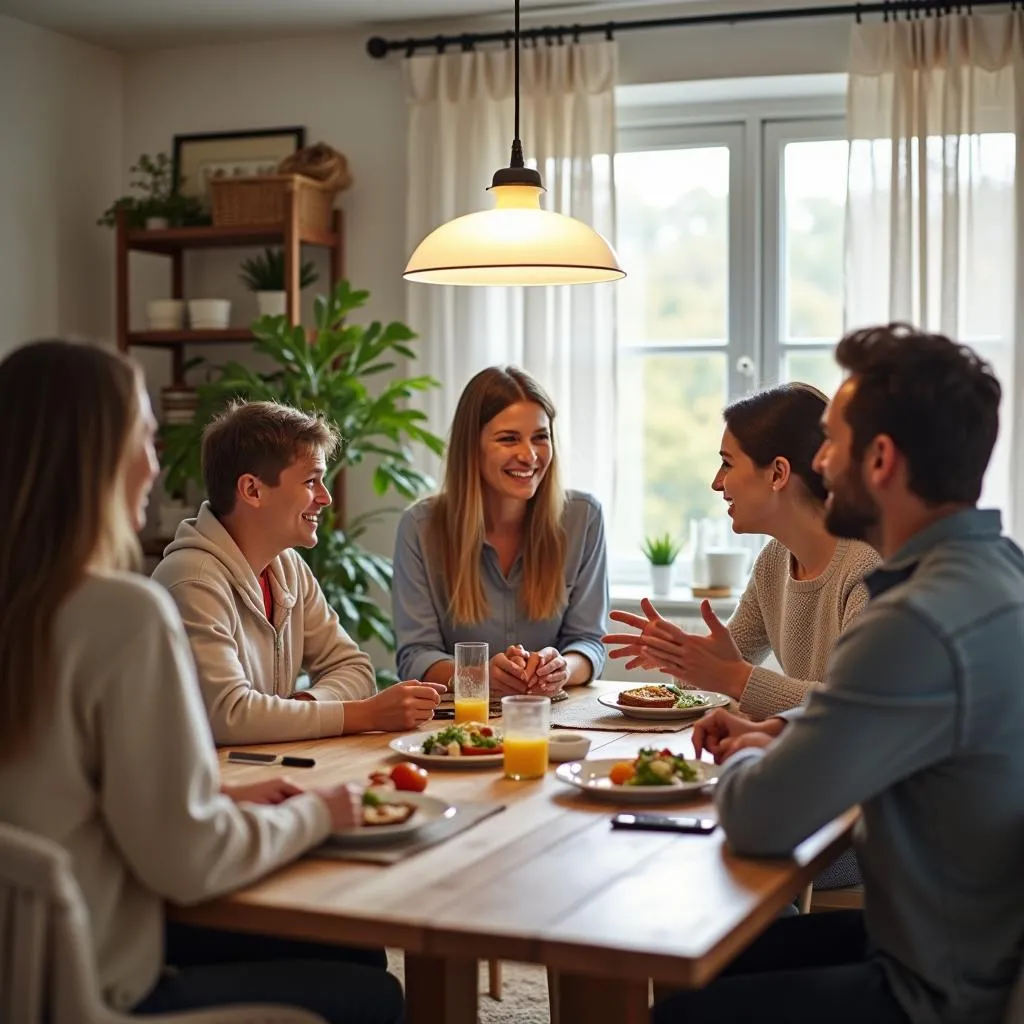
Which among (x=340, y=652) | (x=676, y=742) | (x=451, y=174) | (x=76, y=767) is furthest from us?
(x=451, y=174)

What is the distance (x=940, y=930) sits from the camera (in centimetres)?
166

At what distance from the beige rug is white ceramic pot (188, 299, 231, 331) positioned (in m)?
2.27

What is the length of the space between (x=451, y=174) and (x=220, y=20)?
921mm

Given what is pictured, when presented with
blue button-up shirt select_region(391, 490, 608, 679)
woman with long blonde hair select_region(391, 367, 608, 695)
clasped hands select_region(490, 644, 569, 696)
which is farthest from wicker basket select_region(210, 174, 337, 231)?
clasped hands select_region(490, 644, 569, 696)

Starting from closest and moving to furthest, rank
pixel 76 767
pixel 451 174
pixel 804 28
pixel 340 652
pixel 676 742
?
pixel 76 767, pixel 676 742, pixel 340 652, pixel 804 28, pixel 451 174

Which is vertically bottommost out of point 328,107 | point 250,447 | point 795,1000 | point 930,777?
point 795,1000

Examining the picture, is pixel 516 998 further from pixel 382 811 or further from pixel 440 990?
pixel 382 811

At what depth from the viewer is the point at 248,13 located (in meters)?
4.73

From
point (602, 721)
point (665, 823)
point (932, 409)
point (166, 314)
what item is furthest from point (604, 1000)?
point (166, 314)

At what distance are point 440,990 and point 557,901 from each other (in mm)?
590

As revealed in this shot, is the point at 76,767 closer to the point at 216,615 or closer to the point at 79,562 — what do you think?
the point at 79,562

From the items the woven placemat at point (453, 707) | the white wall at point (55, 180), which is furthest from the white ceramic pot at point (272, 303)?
the woven placemat at point (453, 707)

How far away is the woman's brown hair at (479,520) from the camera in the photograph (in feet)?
10.4

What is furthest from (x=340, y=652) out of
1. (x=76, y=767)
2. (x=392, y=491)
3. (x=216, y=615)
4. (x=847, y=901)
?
(x=392, y=491)
